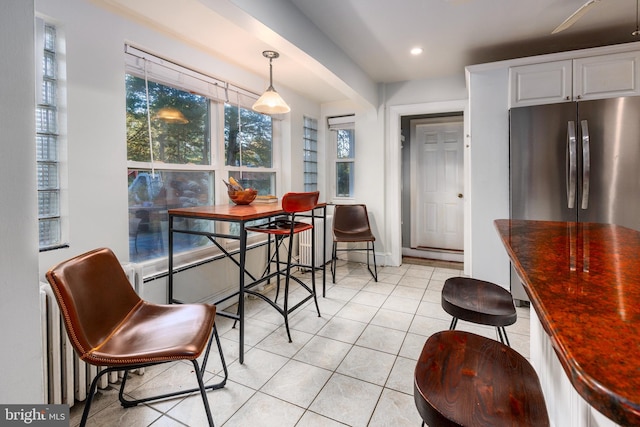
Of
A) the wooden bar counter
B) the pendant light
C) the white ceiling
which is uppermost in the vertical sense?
the white ceiling

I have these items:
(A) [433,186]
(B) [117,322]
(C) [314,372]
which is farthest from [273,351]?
(A) [433,186]

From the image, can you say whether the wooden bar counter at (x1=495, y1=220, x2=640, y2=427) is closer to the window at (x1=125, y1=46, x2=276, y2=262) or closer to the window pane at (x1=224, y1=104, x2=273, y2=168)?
the window at (x1=125, y1=46, x2=276, y2=262)

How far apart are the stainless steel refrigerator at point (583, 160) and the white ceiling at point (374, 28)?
68 centimetres

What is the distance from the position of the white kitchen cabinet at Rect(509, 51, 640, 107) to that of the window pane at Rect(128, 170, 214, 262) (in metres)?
2.98

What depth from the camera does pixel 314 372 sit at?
192cm

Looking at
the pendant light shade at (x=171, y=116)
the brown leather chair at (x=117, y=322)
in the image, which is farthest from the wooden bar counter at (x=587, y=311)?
the pendant light shade at (x=171, y=116)

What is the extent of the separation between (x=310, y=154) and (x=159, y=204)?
2427mm

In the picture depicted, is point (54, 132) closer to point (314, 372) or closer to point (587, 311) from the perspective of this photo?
point (314, 372)

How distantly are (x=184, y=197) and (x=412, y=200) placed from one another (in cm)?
348

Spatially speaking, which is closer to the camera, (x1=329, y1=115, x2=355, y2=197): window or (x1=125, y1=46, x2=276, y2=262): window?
(x1=125, y1=46, x2=276, y2=262): window

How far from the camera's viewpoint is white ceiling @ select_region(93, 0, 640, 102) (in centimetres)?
204

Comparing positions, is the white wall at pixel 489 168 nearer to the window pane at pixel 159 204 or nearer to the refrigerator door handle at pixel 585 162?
the refrigerator door handle at pixel 585 162

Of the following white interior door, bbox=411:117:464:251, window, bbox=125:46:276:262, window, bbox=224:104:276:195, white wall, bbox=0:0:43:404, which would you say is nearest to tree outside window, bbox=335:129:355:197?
white interior door, bbox=411:117:464:251

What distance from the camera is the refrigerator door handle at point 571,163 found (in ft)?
8.13
